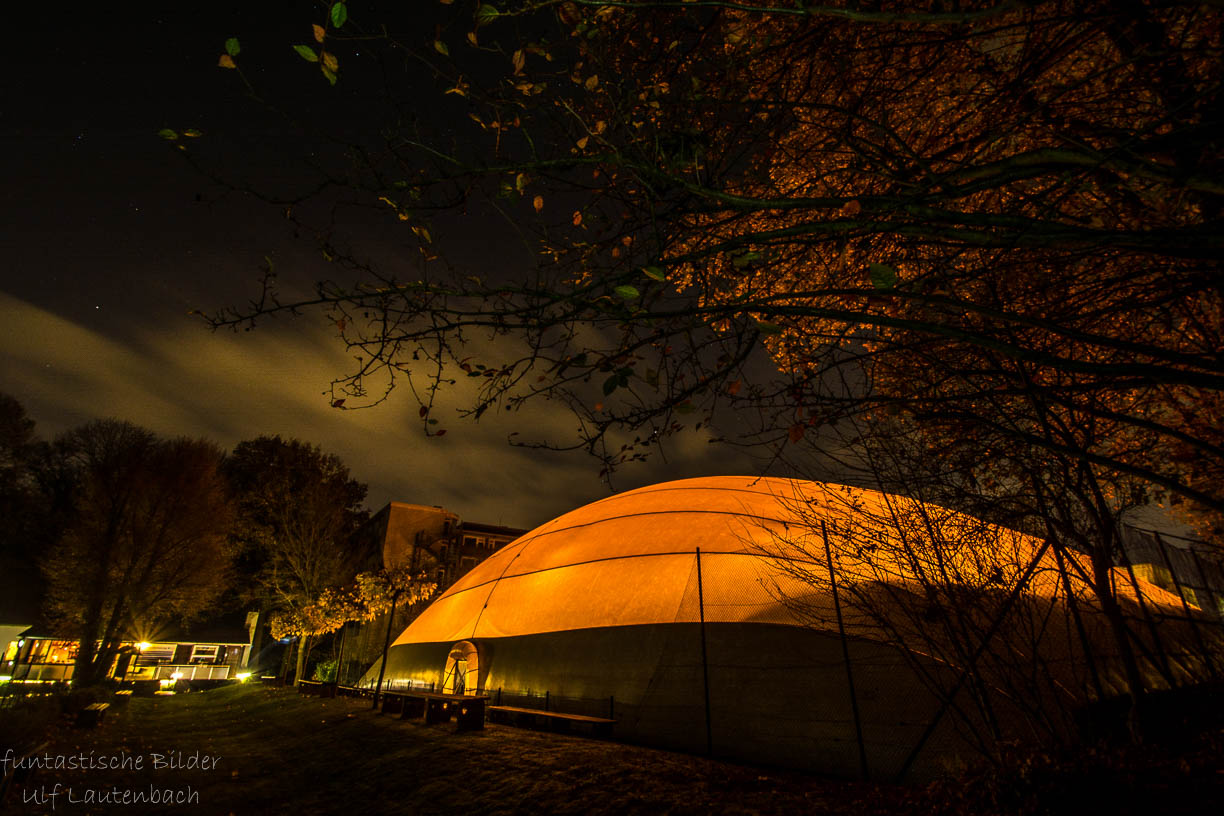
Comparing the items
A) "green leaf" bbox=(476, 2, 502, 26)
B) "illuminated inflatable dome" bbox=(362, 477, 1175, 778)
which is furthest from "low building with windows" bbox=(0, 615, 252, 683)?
"green leaf" bbox=(476, 2, 502, 26)

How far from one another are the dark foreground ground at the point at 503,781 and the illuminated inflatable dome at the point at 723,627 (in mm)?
839

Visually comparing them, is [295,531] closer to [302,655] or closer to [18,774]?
[302,655]

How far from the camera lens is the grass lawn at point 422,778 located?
6.33 metres

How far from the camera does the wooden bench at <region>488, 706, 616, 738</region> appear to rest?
950cm

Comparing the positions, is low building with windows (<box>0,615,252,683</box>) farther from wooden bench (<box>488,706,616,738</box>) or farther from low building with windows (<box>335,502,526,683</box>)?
wooden bench (<box>488,706,616,738</box>)

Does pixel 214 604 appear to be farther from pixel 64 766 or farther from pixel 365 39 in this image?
pixel 365 39

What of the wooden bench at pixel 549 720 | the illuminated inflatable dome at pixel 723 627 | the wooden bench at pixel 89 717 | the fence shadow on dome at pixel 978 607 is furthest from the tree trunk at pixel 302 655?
the fence shadow on dome at pixel 978 607

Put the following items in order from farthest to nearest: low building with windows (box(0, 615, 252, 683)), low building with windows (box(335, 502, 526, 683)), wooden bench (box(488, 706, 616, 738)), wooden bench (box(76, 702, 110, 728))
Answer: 1. low building with windows (box(335, 502, 526, 683))
2. low building with windows (box(0, 615, 252, 683))
3. wooden bench (box(76, 702, 110, 728))
4. wooden bench (box(488, 706, 616, 738))

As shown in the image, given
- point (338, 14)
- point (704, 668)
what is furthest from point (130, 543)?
point (338, 14)

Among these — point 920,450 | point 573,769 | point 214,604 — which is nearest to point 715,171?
point 920,450

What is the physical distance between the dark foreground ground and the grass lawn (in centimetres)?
3

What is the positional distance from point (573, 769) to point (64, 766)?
33.0 feet

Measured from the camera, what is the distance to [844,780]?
7.18 metres

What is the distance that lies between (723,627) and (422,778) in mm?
5333
